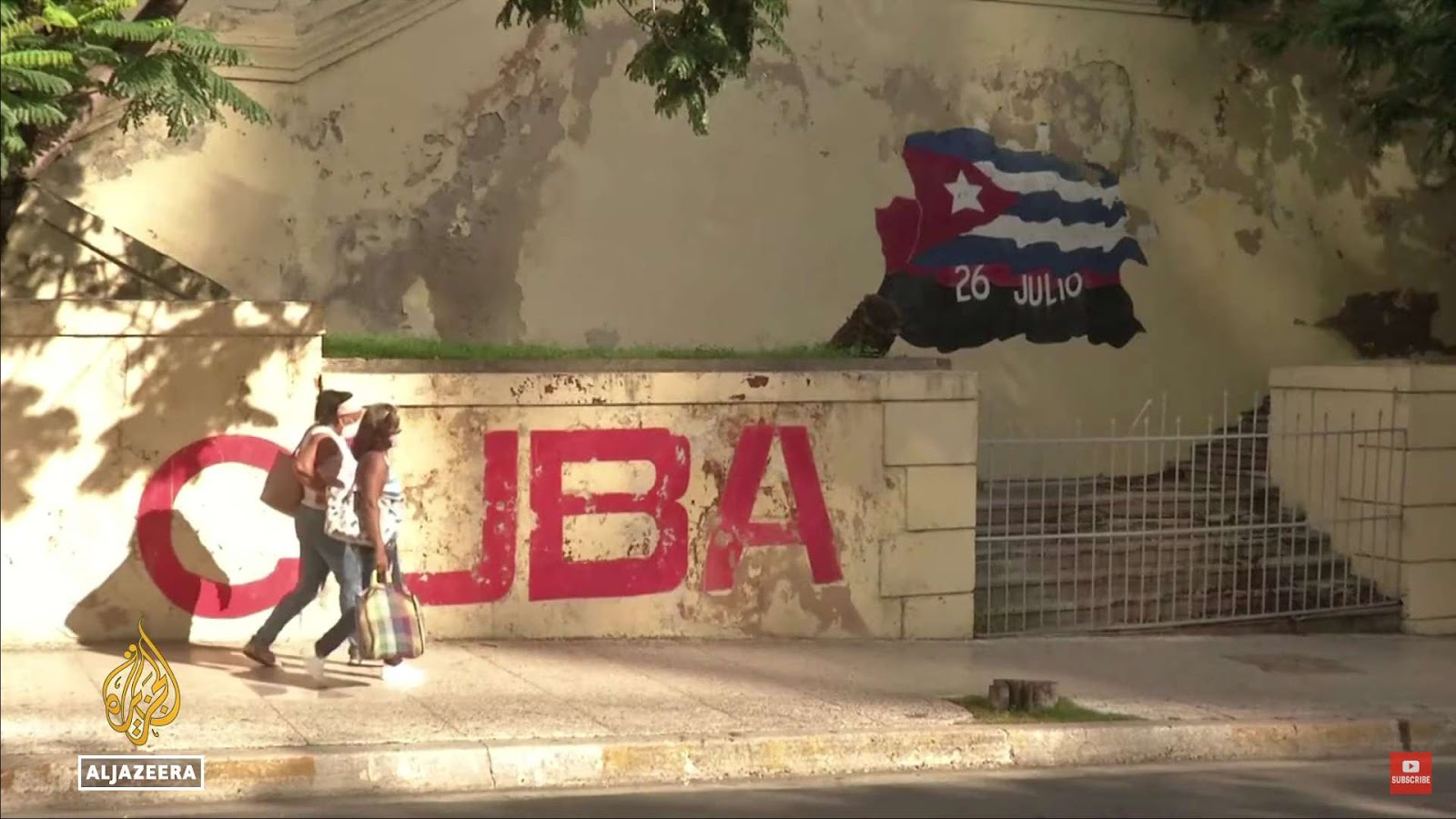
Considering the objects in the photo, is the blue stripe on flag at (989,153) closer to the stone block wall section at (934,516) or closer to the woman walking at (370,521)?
the stone block wall section at (934,516)

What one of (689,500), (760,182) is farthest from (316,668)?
(760,182)

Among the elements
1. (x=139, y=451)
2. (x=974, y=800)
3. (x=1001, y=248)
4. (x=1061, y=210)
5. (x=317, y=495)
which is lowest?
(x=974, y=800)

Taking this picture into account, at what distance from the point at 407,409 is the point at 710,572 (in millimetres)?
2151

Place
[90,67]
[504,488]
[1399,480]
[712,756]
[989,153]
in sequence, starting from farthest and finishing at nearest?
1. [989,153]
2. [1399,480]
3. [504,488]
4. [90,67]
5. [712,756]

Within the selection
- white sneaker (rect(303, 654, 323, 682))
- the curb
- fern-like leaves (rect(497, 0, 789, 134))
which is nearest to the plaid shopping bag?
white sneaker (rect(303, 654, 323, 682))

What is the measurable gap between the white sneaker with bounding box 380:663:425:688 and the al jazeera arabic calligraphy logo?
3.49ft

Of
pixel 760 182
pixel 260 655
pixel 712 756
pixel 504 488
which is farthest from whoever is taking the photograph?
pixel 760 182

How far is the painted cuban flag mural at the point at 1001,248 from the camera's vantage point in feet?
47.3

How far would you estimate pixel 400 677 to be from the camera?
865 centimetres

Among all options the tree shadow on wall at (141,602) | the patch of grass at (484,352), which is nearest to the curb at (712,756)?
the tree shadow on wall at (141,602)

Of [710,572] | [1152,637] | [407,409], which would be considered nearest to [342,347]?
[407,409]

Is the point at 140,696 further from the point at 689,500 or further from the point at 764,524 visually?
the point at 764,524

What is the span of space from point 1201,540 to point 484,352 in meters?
5.77

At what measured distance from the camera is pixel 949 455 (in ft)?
35.6
